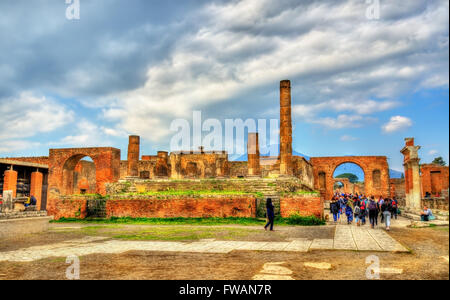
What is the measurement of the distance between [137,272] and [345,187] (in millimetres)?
46923

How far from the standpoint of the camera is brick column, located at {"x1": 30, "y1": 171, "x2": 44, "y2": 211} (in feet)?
103

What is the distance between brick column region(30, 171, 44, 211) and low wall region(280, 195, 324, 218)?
84.1ft

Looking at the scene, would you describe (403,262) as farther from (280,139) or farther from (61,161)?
(61,161)

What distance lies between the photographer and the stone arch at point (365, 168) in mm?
35531

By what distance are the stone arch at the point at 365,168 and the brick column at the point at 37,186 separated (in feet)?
90.6

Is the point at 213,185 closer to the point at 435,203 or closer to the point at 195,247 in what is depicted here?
the point at 195,247

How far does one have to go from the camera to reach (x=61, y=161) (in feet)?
93.3

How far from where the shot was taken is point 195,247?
8258mm

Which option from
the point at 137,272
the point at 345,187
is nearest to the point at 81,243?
the point at 137,272

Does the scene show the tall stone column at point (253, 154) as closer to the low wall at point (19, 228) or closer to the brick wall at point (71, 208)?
the brick wall at point (71, 208)

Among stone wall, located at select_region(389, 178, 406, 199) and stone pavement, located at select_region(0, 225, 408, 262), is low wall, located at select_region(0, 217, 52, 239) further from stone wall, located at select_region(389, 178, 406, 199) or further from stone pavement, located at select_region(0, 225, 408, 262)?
stone wall, located at select_region(389, 178, 406, 199)

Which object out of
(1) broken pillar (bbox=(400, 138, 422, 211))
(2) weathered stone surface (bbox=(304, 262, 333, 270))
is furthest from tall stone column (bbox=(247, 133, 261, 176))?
(2) weathered stone surface (bbox=(304, 262, 333, 270))
